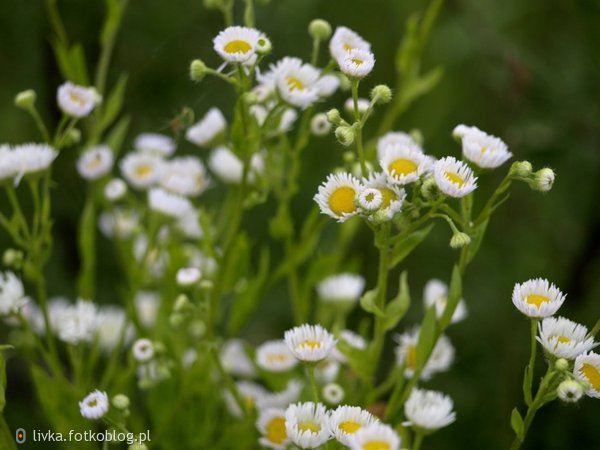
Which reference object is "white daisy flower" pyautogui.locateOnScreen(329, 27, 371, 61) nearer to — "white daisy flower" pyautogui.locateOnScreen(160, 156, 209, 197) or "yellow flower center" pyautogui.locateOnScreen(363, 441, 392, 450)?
"white daisy flower" pyautogui.locateOnScreen(160, 156, 209, 197)

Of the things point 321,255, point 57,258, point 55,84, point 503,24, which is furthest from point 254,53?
point 503,24

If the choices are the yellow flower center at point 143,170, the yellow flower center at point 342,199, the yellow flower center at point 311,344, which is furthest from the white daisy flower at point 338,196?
the yellow flower center at point 143,170

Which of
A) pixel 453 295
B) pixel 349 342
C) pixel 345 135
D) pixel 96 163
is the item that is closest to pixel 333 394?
pixel 349 342

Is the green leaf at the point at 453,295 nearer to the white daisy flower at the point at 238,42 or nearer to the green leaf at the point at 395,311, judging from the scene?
the green leaf at the point at 395,311

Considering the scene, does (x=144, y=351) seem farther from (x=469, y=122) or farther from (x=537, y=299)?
(x=469, y=122)

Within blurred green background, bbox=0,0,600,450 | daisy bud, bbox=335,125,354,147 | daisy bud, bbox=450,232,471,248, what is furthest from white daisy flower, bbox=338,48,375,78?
blurred green background, bbox=0,0,600,450
